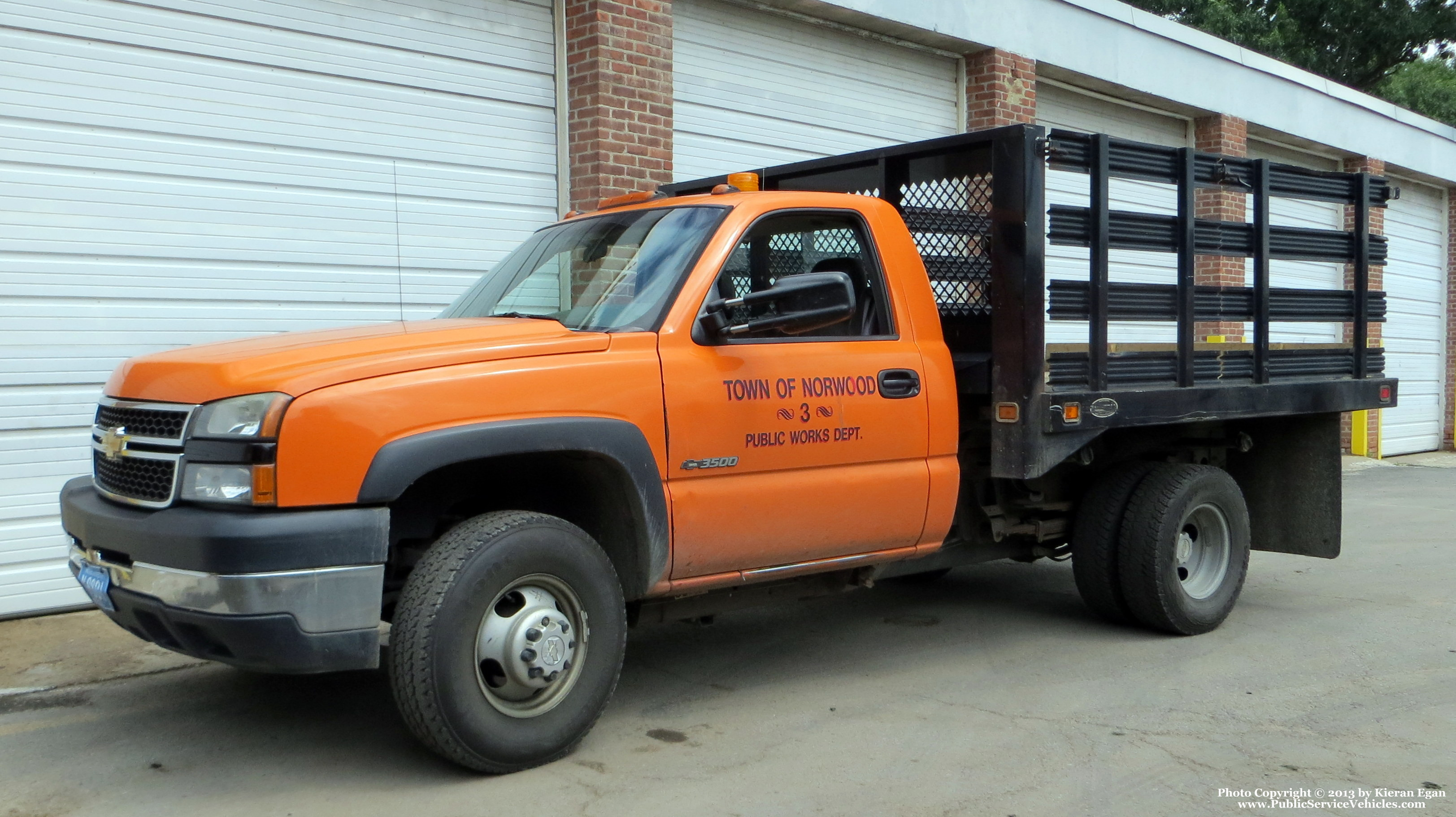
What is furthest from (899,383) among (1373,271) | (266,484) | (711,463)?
(1373,271)

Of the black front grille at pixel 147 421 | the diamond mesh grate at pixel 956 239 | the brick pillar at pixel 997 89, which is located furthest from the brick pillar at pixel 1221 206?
the black front grille at pixel 147 421

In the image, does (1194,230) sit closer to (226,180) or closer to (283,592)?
(283,592)

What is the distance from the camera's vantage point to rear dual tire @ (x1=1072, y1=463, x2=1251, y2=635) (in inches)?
249

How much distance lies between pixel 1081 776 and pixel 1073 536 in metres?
2.47

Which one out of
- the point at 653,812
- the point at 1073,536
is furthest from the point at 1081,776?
the point at 1073,536

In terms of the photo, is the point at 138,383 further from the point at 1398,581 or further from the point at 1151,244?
the point at 1398,581

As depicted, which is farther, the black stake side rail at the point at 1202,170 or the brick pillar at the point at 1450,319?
the brick pillar at the point at 1450,319

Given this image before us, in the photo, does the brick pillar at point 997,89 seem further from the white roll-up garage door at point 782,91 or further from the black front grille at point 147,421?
the black front grille at point 147,421

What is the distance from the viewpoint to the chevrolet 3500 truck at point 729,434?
402cm

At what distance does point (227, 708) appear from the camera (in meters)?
5.21

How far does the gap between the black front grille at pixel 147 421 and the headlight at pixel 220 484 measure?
0.17 meters

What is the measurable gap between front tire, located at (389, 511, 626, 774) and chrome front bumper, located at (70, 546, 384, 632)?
6.6 inches

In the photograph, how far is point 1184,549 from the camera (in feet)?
21.8

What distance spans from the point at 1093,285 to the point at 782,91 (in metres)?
5.69
